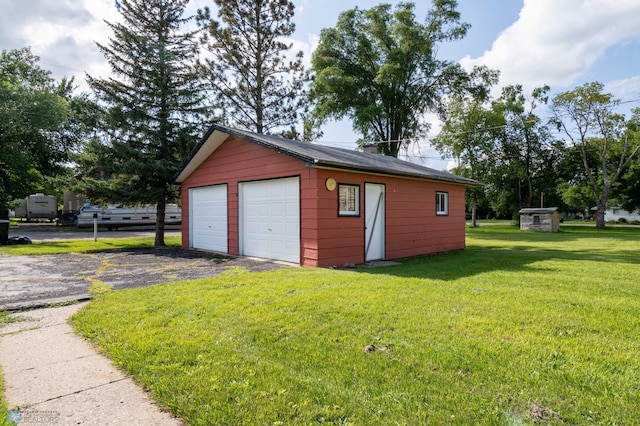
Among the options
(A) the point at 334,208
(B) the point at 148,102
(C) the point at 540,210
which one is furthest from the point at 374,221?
(C) the point at 540,210

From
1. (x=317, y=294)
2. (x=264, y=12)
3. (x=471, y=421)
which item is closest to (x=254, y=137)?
(x=317, y=294)

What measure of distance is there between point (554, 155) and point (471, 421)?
123 ft

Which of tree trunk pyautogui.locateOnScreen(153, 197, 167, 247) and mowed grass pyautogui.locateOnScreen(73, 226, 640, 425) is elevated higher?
tree trunk pyautogui.locateOnScreen(153, 197, 167, 247)

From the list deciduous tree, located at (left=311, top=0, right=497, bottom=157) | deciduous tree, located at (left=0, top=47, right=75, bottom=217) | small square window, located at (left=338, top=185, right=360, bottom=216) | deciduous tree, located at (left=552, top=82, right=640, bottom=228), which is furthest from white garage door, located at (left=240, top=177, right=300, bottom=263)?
deciduous tree, located at (left=552, top=82, right=640, bottom=228)

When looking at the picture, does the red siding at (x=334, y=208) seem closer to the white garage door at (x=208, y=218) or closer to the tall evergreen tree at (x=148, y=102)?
the white garage door at (x=208, y=218)

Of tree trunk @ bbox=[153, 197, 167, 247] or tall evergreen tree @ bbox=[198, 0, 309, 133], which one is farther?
tall evergreen tree @ bbox=[198, 0, 309, 133]

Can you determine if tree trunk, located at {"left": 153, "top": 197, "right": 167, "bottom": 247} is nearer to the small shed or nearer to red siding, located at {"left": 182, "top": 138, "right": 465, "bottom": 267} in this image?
red siding, located at {"left": 182, "top": 138, "right": 465, "bottom": 267}

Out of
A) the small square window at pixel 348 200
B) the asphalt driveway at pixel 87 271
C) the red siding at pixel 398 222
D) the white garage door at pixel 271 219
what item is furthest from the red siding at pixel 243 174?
the asphalt driveway at pixel 87 271

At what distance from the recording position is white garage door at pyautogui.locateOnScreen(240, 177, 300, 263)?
884 cm

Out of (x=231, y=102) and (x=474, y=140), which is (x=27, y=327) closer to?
(x=231, y=102)

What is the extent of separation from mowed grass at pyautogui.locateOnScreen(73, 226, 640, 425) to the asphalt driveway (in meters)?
0.92

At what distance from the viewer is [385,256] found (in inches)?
394

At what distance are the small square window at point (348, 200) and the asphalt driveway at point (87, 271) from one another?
6.87 feet

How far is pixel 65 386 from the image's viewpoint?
2736mm
